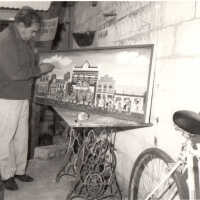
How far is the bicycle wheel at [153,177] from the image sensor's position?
2.31 m

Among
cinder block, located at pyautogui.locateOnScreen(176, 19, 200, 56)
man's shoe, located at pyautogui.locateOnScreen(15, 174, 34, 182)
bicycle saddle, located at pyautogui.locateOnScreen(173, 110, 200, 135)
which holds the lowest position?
man's shoe, located at pyautogui.locateOnScreen(15, 174, 34, 182)

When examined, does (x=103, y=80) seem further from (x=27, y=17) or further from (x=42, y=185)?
(x=42, y=185)

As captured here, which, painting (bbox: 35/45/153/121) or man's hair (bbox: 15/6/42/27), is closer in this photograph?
painting (bbox: 35/45/153/121)

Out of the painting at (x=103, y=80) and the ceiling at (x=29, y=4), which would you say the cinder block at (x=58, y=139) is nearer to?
the painting at (x=103, y=80)

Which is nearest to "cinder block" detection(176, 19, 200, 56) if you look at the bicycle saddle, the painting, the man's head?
the painting

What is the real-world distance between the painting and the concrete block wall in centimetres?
12

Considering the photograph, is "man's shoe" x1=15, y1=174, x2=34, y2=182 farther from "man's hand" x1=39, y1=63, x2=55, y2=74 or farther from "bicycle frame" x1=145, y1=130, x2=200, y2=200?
"bicycle frame" x1=145, y1=130, x2=200, y2=200

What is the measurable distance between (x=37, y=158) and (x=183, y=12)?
9.72 feet

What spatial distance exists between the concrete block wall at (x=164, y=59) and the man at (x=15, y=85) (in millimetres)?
959

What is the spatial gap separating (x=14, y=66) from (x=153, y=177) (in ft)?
5.63

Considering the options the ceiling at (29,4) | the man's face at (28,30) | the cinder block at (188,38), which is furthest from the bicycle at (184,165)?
the ceiling at (29,4)

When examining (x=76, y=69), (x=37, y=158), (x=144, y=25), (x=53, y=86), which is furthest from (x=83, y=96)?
(x=37, y=158)

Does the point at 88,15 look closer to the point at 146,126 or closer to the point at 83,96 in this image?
the point at 83,96

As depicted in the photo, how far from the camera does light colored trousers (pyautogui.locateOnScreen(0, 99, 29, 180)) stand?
363 centimetres
